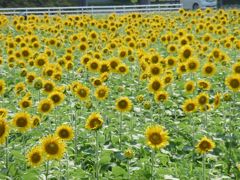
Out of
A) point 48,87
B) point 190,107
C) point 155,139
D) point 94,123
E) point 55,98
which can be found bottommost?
point 155,139

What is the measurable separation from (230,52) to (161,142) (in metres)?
7.44

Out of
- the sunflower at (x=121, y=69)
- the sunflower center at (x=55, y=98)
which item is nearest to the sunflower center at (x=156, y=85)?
the sunflower center at (x=55, y=98)

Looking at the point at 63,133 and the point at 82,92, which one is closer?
the point at 63,133

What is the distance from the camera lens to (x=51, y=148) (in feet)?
14.9

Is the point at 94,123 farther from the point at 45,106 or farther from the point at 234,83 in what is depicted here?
the point at 234,83

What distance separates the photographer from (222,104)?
7199 millimetres

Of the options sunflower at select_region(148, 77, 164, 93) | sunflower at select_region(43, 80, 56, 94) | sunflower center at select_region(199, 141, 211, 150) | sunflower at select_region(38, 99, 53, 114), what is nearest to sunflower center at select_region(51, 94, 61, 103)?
sunflower at select_region(38, 99, 53, 114)

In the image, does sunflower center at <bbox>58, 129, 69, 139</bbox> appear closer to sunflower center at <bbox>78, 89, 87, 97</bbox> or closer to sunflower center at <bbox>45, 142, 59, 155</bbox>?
sunflower center at <bbox>45, 142, 59, 155</bbox>

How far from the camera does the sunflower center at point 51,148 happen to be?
453cm

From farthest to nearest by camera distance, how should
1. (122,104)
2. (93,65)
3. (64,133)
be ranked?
1. (93,65)
2. (122,104)
3. (64,133)

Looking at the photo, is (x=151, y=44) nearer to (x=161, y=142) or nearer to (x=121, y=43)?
(x=121, y=43)

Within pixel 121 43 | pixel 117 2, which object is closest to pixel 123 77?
pixel 121 43

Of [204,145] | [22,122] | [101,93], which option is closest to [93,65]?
[101,93]

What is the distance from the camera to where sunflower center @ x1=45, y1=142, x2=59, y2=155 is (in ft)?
14.9
